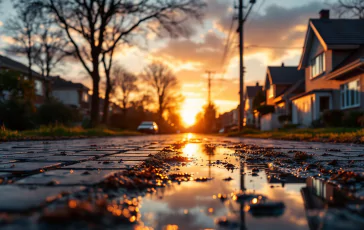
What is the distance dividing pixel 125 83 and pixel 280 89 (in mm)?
32727

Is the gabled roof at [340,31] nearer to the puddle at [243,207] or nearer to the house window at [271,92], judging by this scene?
the house window at [271,92]

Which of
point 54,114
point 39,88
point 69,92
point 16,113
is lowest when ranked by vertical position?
point 16,113

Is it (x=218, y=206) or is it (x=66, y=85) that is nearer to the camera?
(x=218, y=206)

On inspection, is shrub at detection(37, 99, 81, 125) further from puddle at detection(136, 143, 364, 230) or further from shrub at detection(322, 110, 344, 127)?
puddle at detection(136, 143, 364, 230)

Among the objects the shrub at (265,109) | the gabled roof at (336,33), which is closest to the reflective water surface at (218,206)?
the gabled roof at (336,33)

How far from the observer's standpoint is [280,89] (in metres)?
36.2

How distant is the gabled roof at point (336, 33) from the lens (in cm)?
1984

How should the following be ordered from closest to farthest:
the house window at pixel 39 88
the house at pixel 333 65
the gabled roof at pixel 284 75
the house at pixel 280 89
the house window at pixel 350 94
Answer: the house window at pixel 350 94, the house at pixel 333 65, the house at pixel 280 89, the gabled roof at pixel 284 75, the house window at pixel 39 88

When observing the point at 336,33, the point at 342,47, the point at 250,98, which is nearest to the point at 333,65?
the point at 342,47

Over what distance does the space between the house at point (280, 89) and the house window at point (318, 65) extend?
257 inches

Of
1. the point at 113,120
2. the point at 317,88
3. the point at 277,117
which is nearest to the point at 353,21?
the point at 317,88

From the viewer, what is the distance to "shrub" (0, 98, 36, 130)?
772 inches

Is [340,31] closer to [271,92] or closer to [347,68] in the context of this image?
[347,68]

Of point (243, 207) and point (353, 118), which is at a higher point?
point (353, 118)
